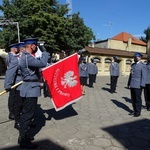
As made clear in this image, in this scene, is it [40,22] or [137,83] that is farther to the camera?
[40,22]

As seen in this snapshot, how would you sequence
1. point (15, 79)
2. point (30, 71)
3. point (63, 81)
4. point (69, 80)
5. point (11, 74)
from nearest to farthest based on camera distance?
point (30, 71) < point (11, 74) < point (15, 79) < point (63, 81) < point (69, 80)

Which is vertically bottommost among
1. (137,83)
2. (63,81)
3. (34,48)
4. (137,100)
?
(137,100)

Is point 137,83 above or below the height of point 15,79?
below

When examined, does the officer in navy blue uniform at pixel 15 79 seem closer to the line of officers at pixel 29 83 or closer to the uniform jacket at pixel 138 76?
the line of officers at pixel 29 83

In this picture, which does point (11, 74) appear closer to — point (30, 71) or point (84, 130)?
point (30, 71)

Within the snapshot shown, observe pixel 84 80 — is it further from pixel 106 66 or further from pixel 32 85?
pixel 106 66

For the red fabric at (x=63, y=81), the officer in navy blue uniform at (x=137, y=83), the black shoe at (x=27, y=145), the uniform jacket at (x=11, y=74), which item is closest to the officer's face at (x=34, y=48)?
the uniform jacket at (x=11, y=74)

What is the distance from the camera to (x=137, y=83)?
7.68 meters

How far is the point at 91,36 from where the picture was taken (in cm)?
3825

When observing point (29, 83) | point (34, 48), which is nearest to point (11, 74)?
point (29, 83)

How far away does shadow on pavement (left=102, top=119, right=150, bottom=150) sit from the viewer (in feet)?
17.1

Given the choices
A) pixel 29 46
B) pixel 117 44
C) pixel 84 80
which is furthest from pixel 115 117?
pixel 117 44

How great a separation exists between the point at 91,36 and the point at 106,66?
257 inches

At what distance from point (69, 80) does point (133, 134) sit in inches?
78.9
